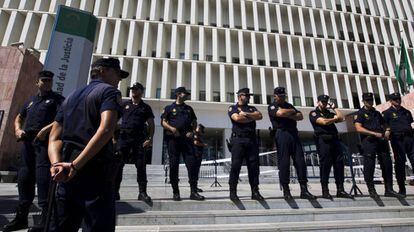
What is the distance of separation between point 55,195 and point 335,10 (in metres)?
29.3

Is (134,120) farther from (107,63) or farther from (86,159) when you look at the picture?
(86,159)

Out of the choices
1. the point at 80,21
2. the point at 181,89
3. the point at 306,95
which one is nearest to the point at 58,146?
the point at 181,89

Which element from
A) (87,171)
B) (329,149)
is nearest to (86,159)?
(87,171)

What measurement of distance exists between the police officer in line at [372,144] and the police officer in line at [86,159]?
4706 millimetres

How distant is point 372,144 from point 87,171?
5073 mm

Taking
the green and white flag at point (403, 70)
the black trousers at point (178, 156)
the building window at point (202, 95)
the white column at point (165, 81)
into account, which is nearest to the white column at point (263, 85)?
the building window at point (202, 95)

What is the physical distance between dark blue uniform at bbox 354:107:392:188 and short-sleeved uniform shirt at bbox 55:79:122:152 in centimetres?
483

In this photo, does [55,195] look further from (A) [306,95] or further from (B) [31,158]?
(A) [306,95]

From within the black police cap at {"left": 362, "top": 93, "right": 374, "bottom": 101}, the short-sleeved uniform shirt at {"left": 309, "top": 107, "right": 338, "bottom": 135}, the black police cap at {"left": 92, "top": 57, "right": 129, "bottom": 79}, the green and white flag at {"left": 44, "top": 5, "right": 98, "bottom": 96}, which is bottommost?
the black police cap at {"left": 92, "top": 57, "right": 129, "bottom": 79}

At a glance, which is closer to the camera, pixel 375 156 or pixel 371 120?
pixel 375 156

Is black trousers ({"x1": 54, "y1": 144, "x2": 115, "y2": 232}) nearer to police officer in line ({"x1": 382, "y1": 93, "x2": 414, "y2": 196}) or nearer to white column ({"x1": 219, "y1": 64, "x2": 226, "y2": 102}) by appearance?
police officer in line ({"x1": 382, "y1": 93, "x2": 414, "y2": 196})

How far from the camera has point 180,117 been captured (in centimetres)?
477

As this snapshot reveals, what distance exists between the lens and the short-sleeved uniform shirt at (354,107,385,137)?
5.00m

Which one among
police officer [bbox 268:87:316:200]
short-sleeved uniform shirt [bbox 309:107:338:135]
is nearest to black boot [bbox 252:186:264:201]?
police officer [bbox 268:87:316:200]
